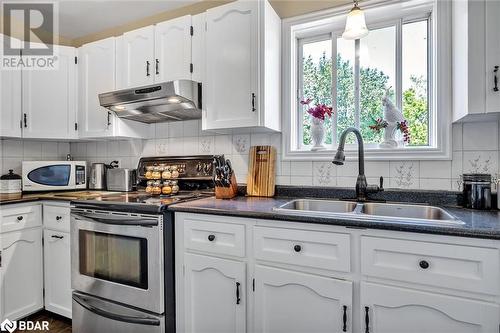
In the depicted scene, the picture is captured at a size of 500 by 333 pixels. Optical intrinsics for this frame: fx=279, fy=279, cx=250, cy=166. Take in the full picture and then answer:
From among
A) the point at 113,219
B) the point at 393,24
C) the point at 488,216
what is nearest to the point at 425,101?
the point at 393,24

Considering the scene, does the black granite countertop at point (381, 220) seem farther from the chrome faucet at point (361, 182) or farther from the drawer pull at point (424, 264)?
the chrome faucet at point (361, 182)

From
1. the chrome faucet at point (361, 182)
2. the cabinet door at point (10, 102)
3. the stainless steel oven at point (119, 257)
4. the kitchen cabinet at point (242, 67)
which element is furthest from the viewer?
the cabinet door at point (10, 102)

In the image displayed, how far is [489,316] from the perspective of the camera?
101cm

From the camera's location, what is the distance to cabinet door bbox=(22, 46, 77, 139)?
239 centimetres

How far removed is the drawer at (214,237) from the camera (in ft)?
4.70

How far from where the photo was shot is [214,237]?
1490mm

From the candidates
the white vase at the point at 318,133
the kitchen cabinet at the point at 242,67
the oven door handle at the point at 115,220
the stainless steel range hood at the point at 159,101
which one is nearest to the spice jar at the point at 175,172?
the stainless steel range hood at the point at 159,101

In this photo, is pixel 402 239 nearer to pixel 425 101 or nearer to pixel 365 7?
pixel 425 101

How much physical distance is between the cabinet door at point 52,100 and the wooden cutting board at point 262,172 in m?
1.72

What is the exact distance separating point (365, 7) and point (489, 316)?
70.1 inches

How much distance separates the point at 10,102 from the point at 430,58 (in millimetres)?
3181

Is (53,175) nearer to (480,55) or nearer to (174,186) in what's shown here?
(174,186)

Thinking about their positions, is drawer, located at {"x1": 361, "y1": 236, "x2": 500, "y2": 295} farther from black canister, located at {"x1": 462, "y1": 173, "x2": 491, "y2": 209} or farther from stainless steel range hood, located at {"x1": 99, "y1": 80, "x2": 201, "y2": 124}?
stainless steel range hood, located at {"x1": 99, "y1": 80, "x2": 201, "y2": 124}

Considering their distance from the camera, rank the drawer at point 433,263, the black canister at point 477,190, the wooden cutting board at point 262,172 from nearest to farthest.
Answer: the drawer at point 433,263, the black canister at point 477,190, the wooden cutting board at point 262,172
